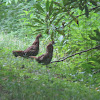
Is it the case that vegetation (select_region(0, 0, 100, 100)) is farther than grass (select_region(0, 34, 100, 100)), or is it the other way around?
vegetation (select_region(0, 0, 100, 100))

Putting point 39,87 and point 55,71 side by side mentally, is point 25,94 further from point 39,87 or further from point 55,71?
point 55,71

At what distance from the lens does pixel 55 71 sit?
5.48m

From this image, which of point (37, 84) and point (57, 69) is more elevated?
point (37, 84)

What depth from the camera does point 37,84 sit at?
3889 mm

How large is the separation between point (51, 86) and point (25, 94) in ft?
3.04

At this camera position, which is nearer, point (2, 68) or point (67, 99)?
point (67, 99)

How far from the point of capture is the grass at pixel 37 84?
3188mm

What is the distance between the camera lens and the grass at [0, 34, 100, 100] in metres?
3.19

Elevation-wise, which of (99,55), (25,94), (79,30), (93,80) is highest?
(79,30)

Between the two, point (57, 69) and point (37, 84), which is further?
point (57, 69)

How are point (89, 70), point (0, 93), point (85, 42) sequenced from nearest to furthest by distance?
point (0, 93), point (89, 70), point (85, 42)

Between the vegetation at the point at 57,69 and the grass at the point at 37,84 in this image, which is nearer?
the grass at the point at 37,84

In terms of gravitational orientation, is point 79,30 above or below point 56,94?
above

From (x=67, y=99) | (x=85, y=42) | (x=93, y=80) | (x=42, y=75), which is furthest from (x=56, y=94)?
(x=85, y=42)
